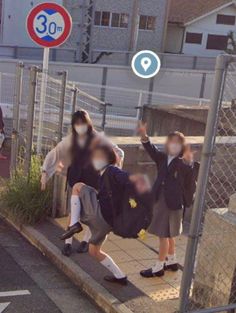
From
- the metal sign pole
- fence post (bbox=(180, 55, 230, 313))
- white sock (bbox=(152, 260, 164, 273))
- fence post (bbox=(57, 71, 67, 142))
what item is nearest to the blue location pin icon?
the metal sign pole

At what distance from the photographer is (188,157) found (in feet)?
18.3

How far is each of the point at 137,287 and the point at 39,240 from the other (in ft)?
5.26

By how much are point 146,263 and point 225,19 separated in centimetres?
4248

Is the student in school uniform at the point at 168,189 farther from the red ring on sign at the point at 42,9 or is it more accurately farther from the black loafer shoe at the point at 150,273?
the red ring on sign at the point at 42,9

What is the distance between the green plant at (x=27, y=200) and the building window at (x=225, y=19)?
134 feet

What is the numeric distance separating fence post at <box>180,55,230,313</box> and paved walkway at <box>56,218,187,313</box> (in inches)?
24.6

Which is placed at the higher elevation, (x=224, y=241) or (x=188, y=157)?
(x=188, y=157)

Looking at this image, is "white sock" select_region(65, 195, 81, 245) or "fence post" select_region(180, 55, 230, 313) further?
"white sock" select_region(65, 195, 81, 245)

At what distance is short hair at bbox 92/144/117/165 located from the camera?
578 centimetres

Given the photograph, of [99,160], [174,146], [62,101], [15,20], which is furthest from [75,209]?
[15,20]

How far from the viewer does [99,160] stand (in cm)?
589

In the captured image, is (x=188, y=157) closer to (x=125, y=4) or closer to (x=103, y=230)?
(x=103, y=230)

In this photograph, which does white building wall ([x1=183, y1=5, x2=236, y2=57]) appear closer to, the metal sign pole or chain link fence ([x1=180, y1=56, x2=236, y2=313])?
the metal sign pole

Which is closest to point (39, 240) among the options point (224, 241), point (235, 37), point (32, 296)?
point (32, 296)
